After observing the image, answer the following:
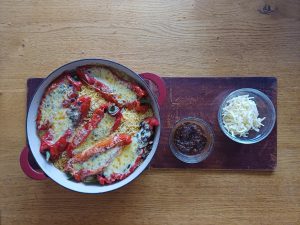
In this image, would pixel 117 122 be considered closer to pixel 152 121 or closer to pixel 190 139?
pixel 152 121

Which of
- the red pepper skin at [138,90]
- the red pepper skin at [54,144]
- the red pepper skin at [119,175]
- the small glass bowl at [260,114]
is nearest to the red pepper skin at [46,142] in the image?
the red pepper skin at [54,144]

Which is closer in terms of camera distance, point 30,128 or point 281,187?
point 30,128

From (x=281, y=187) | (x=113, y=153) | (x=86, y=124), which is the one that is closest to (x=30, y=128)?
(x=86, y=124)

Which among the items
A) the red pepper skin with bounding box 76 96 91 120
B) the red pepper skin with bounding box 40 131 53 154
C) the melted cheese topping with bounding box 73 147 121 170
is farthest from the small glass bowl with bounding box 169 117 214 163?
the red pepper skin with bounding box 40 131 53 154

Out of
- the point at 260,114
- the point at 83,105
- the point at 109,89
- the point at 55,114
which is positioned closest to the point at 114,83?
the point at 109,89

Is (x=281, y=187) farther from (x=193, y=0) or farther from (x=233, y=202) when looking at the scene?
(x=193, y=0)

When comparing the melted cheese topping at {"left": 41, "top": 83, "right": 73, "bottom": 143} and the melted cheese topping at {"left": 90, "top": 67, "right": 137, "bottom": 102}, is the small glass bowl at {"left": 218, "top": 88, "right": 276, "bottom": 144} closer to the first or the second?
the melted cheese topping at {"left": 90, "top": 67, "right": 137, "bottom": 102}

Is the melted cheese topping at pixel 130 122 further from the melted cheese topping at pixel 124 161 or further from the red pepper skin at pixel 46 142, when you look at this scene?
the red pepper skin at pixel 46 142
